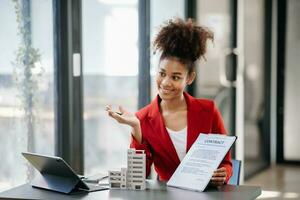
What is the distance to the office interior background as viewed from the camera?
8.94 feet

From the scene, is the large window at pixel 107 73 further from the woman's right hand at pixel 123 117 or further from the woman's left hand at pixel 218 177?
the woman's left hand at pixel 218 177

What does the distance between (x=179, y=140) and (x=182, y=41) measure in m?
0.42

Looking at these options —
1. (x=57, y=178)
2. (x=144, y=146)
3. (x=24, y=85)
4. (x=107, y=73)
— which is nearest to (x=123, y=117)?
(x=144, y=146)

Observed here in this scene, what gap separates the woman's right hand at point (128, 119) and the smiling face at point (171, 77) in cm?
17

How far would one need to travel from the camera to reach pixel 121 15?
3.82m

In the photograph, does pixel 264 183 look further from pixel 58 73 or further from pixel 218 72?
pixel 58 73

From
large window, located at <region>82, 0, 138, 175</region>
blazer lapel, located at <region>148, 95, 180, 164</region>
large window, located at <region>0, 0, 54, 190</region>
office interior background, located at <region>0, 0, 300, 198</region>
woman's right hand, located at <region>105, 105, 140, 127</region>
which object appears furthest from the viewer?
large window, located at <region>82, 0, 138, 175</region>

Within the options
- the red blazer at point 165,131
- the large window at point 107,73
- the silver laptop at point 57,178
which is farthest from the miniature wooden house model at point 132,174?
the large window at point 107,73

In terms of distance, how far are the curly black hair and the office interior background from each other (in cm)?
38

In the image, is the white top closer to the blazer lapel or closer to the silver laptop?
the blazer lapel

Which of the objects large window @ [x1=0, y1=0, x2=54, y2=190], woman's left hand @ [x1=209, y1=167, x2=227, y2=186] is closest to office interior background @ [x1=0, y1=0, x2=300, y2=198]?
large window @ [x1=0, y1=0, x2=54, y2=190]

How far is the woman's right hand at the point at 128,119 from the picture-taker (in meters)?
2.21

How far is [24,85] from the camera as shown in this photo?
2758 mm

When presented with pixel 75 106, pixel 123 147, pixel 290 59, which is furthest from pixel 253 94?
pixel 75 106
